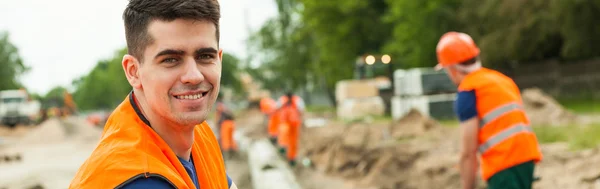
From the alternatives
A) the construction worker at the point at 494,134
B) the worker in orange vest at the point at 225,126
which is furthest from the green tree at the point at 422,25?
the construction worker at the point at 494,134

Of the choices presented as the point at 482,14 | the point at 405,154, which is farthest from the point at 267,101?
the point at 482,14

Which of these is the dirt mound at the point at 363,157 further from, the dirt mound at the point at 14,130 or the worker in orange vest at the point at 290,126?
the dirt mound at the point at 14,130

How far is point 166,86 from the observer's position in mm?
1925

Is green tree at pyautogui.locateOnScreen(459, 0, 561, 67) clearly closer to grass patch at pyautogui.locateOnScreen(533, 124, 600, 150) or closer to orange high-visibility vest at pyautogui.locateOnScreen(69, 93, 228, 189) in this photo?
grass patch at pyautogui.locateOnScreen(533, 124, 600, 150)

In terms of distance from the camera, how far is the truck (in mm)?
44719

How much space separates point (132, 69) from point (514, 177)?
268 centimetres

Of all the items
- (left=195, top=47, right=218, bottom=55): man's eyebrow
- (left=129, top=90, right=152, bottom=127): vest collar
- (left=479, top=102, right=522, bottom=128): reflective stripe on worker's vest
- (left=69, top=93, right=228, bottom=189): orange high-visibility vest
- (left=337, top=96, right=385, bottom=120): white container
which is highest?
(left=195, top=47, right=218, bottom=55): man's eyebrow

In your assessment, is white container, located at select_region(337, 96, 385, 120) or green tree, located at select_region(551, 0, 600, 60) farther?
white container, located at select_region(337, 96, 385, 120)

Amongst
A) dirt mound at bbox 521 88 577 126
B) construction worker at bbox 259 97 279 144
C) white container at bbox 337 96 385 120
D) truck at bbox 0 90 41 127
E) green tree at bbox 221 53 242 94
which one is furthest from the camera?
green tree at bbox 221 53 242 94

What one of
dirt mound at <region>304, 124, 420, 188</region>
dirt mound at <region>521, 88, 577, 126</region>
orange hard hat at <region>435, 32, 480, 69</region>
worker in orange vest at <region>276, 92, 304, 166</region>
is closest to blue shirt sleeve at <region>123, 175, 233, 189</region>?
orange hard hat at <region>435, 32, 480, 69</region>

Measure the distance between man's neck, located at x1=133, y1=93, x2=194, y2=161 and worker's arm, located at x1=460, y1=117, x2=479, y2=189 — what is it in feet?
7.64

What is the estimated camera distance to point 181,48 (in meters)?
1.89

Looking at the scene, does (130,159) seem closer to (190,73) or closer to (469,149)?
(190,73)

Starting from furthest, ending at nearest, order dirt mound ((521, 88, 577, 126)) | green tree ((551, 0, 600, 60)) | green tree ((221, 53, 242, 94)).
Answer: green tree ((221, 53, 242, 94))
green tree ((551, 0, 600, 60))
dirt mound ((521, 88, 577, 126))
